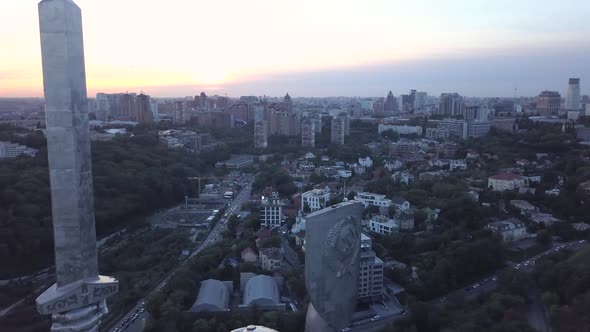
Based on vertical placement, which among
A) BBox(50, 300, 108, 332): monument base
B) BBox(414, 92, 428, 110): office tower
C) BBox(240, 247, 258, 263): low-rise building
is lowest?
BBox(240, 247, 258, 263): low-rise building

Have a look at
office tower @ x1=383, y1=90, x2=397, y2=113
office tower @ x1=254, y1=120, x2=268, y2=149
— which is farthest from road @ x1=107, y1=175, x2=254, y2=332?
office tower @ x1=383, y1=90, x2=397, y2=113

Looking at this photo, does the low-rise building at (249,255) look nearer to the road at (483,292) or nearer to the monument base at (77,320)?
the road at (483,292)

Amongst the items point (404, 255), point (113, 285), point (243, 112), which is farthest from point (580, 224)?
point (243, 112)

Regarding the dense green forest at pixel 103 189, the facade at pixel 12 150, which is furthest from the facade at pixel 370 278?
the facade at pixel 12 150

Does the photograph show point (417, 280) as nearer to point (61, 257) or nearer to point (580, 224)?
point (580, 224)

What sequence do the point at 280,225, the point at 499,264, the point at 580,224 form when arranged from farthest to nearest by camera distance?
the point at 280,225, the point at 580,224, the point at 499,264

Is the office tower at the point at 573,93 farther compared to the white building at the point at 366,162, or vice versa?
the office tower at the point at 573,93

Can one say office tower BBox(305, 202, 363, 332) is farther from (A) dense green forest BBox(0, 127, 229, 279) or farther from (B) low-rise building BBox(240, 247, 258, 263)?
(A) dense green forest BBox(0, 127, 229, 279)
